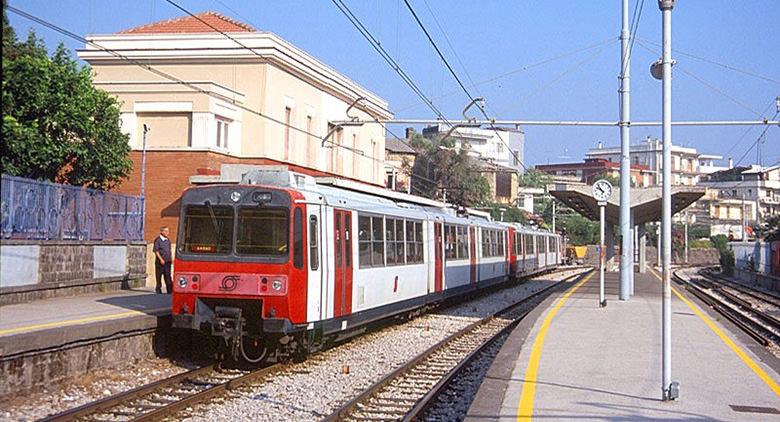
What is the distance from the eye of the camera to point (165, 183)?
92.3 feet

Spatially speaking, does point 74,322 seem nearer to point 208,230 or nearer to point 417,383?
point 208,230

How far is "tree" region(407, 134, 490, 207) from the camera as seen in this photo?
65.8 metres

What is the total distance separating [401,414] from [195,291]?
14.4 ft

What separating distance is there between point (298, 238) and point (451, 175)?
54198 millimetres

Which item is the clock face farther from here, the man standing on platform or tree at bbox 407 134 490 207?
tree at bbox 407 134 490 207

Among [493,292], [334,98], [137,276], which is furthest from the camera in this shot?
[334,98]

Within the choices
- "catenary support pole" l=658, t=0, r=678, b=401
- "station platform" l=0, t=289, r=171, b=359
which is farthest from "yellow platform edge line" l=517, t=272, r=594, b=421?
"station platform" l=0, t=289, r=171, b=359

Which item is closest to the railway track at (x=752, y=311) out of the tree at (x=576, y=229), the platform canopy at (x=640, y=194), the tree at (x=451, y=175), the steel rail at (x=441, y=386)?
the platform canopy at (x=640, y=194)

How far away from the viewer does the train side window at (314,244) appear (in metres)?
13.2

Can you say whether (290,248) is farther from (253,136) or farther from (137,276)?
(253,136)

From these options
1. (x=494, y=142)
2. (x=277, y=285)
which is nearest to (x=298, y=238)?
(x=277, y=285)

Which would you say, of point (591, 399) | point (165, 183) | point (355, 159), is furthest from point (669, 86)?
point (355, 159)

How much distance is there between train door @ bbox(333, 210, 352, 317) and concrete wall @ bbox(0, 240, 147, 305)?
5.29 metres

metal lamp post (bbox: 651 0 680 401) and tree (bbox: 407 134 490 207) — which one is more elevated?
tree (bbox: 407 134 490 207)
